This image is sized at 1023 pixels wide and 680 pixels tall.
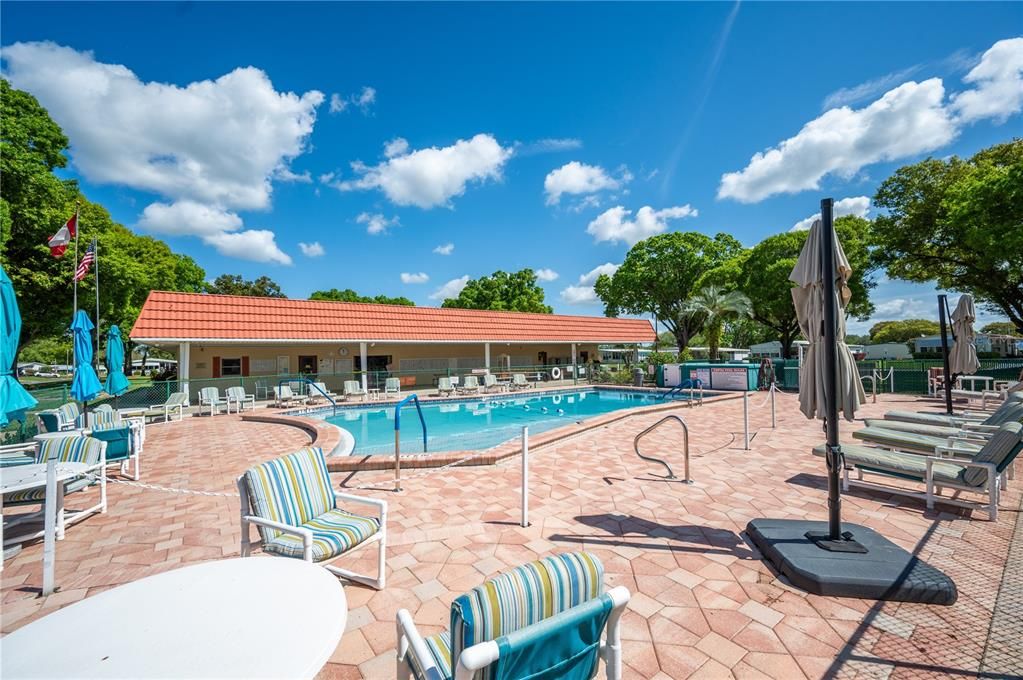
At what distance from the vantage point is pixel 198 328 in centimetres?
1634

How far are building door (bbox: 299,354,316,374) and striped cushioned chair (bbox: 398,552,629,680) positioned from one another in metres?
21.4

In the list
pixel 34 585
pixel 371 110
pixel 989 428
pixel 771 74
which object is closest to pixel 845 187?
pixel 771 74

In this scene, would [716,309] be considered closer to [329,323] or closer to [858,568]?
[329,323]

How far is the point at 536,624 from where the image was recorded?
1291 mm

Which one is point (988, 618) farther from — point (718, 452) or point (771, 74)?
point (771, 74)

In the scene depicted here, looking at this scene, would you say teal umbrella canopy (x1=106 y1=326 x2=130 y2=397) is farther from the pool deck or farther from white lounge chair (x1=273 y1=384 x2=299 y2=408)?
white lounge chair (x1=273 y1=384 x2=299 y2=408)

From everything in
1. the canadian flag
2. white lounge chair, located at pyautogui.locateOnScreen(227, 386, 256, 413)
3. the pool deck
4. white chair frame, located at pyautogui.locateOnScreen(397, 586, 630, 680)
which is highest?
the canadian flag

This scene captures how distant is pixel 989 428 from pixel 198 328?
73.3 feet

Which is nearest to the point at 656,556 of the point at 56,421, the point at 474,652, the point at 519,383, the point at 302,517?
the point at 474,652

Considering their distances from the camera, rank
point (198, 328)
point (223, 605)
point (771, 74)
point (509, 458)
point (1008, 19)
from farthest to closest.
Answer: point (198, 328) < point (771, 74) < point (1008, 19) < point (509, 458) < point (223, 605)

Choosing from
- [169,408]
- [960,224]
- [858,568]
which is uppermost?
[960,224]

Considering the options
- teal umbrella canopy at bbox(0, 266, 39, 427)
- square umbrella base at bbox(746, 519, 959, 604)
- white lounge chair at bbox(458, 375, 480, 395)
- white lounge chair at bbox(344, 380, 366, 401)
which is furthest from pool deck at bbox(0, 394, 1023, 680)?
white lounge chair at bbox(458, 375, 480, 395)

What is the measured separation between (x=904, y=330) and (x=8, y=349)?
304ft

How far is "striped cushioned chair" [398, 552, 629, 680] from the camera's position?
1248 mm
